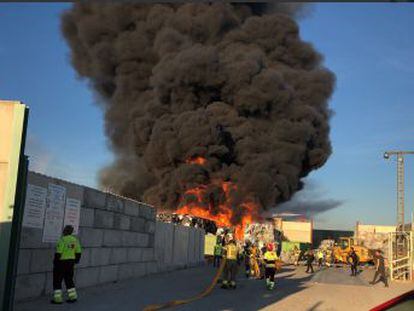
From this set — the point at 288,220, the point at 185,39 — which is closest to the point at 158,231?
the point at 185,39

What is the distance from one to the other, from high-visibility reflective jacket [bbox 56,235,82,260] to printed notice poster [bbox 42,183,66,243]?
0.66 metres

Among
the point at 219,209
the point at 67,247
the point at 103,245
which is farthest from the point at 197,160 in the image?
the point at 67,247

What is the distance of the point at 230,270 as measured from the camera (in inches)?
604

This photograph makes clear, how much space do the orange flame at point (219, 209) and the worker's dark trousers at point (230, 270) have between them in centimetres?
2836

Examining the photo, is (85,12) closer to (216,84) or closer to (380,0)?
(216,84)

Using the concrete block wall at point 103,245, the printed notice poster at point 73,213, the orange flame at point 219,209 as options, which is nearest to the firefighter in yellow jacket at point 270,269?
the concrete block wall at point 103,245

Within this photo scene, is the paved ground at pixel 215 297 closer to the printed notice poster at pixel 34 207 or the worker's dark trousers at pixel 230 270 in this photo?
the worker's dark trousers at pixel 230 270

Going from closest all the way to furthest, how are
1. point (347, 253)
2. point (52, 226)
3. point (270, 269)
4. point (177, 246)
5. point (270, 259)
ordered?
point (52, 226) < point (270, 269) < point (270, 259) < point (177, 246) < point (347, 253)

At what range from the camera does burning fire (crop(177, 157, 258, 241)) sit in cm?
4478

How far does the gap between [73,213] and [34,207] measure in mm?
1832

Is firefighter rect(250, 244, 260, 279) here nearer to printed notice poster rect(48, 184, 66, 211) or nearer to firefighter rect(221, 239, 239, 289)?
firefighter rect(221, 239, 239, 289)

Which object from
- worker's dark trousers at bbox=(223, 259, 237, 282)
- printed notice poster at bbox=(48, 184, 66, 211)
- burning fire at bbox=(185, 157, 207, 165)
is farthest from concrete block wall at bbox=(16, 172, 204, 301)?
burning fire at bbox=(185, 157, 207, 165)

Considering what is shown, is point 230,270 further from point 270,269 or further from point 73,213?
point 73,213

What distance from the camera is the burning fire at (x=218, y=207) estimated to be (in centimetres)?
4478
